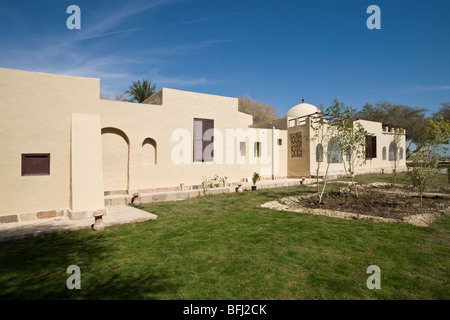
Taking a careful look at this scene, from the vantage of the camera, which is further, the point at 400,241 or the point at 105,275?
the point at 400,241

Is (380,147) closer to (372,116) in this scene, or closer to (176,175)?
(372,116)

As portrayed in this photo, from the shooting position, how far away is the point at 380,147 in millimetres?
21625

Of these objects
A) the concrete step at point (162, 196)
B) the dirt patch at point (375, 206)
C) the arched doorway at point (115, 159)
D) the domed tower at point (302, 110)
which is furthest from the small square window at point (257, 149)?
the arched doorway at point (115, 159)

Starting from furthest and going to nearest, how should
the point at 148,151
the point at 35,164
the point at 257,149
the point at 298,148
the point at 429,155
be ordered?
the point at 298,148
the point at 257,149
the point at 148,151
the point at 429,155
the point at 35,164

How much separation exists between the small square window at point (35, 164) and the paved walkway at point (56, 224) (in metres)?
1.31

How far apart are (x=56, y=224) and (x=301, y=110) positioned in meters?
18.4

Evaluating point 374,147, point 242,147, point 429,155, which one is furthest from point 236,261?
point 374,147

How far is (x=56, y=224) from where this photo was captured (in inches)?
225

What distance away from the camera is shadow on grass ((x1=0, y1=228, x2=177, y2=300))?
291 centimetres

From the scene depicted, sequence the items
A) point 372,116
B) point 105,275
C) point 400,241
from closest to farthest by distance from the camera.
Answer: point 105,275 → point 400,241 → point 372,116

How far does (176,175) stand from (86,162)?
4671 millimetres

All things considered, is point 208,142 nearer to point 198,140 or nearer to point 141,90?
point 198,140

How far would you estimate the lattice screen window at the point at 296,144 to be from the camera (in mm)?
16922
